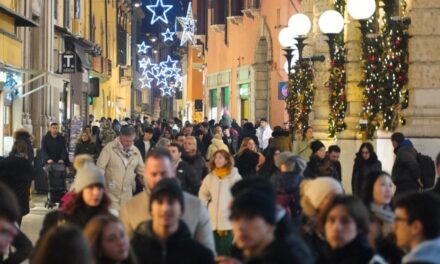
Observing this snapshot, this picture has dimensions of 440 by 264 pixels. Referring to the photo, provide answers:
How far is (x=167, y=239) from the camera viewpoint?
23.4 ft

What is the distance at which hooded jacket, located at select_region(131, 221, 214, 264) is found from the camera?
7.04 meters

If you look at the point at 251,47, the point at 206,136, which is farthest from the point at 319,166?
the point at 251,47

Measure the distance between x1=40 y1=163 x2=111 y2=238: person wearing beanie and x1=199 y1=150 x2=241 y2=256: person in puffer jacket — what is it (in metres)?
4.64

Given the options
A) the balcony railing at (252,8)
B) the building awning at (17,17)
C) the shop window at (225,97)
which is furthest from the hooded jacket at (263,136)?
the shop window at (225,97)

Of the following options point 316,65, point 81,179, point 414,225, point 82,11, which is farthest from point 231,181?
point 82,11

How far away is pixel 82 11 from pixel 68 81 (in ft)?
22.4

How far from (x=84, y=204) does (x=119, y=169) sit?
689 cm

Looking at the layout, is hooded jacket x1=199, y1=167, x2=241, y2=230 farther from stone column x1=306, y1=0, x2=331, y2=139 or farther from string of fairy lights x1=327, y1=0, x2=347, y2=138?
stone column x1=306, y1=0, x2=331, y2=139

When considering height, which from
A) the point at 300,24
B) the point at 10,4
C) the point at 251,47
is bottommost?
the point at 300,24

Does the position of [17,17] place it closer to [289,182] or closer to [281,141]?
[281,141]

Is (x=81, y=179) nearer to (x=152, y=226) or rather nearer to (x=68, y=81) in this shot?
(x=152, y=226)

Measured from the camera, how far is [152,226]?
7.23 metres

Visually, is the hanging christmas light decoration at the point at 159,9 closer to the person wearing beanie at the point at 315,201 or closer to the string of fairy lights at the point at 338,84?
the string of fairy lights at the point at 338,84

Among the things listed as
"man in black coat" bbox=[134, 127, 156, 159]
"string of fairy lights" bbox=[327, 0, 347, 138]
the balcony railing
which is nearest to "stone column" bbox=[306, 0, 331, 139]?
"string of fairy lights" bbox=[327, 0, 347, 138]
